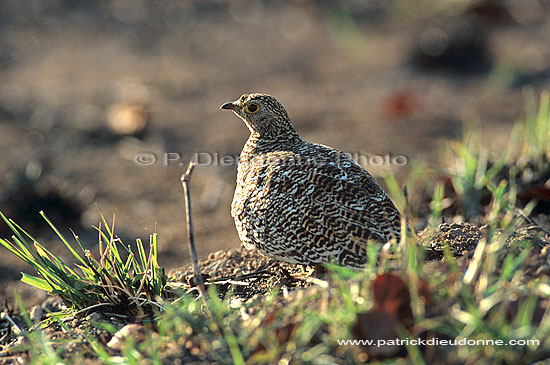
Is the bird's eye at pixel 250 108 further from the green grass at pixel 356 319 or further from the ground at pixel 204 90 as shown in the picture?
the green grass at pixel 356 319

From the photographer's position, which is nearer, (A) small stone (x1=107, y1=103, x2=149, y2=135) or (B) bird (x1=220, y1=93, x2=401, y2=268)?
(B) bird (x1=220, y1=93, x2=401, y2=268)

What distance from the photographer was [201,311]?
3.01 meters

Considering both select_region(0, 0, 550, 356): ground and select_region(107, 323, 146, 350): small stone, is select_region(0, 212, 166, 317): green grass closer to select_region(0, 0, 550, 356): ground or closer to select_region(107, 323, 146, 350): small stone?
select_region(107, 323, 146, 350): small stone

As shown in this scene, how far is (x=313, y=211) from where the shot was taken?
11.7 ft

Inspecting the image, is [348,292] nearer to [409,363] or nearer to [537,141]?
[409,363]

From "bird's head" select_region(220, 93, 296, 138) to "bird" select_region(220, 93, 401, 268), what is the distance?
651 millimetres

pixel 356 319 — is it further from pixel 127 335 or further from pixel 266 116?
pixel 266 116

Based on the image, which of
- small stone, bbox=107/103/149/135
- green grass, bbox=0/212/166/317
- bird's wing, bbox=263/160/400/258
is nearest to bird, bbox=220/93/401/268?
bird's wing, bbox=263/160/400/258

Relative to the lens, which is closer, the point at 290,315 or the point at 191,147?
the point at 290,315

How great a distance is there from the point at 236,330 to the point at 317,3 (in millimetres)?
9475

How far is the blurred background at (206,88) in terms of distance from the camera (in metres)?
6.53

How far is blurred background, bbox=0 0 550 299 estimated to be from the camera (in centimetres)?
653

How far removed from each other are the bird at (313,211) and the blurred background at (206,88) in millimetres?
1723

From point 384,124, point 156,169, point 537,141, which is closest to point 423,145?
point 384,124
